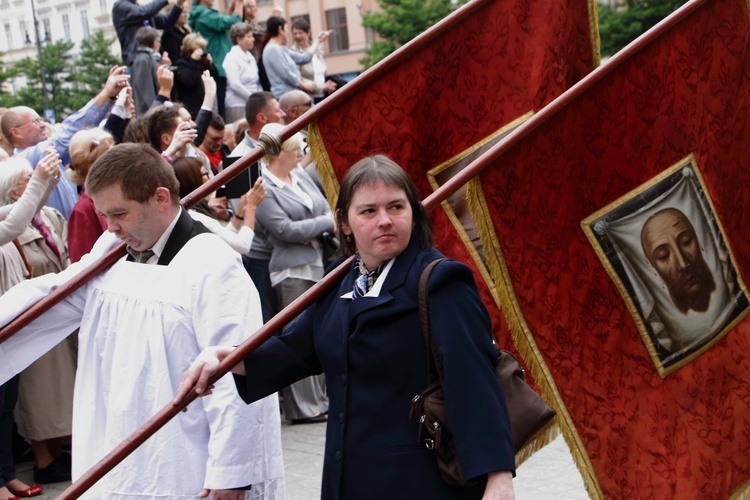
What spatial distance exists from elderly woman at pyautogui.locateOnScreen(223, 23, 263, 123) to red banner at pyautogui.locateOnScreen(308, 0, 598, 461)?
6322 mm

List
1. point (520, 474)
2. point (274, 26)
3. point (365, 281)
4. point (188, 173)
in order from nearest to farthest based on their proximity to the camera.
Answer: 1. point (365, 281)
2. point (188, 173)
3. point (520, 474)
4. point (274, 26)

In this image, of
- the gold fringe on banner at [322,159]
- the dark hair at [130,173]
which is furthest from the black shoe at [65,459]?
the dark hair at [130,173]

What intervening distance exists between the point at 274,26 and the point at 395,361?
30.1 ft

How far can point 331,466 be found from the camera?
299 centimetres

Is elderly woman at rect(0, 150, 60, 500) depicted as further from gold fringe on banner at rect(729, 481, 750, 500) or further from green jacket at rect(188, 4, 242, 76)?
green jacket at rect(188, 4, 242, 76)

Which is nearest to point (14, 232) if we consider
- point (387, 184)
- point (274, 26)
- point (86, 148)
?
point (86, 148)

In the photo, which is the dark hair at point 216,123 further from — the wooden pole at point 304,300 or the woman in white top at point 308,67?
the wooden pole at point 304,300

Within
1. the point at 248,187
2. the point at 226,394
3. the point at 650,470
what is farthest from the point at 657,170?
the point at 248,187

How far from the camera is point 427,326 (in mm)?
2799

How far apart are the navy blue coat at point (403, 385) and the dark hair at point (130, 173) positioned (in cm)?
89

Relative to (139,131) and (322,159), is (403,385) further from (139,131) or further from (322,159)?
(139,131)

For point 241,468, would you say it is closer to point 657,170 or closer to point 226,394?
point 226,394

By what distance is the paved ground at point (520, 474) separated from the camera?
591cm

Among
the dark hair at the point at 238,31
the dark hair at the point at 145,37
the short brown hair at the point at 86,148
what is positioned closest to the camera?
the short brown hair at the point at 86,148
